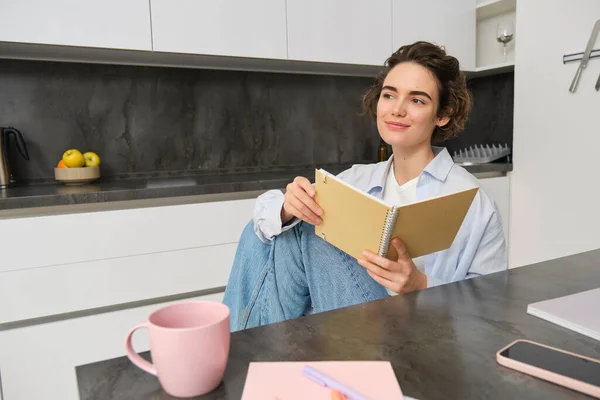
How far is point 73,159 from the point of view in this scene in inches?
74.2

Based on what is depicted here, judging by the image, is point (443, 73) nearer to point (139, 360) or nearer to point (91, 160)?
point (139, 360)

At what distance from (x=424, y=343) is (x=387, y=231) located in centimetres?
27

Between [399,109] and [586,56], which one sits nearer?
[399,109]

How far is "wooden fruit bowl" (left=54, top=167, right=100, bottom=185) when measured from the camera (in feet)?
6.07

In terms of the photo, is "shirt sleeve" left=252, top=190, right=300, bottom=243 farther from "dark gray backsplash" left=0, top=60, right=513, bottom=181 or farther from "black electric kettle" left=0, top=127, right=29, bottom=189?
"dark gray backsplash" left=0, top=60, right=513, bottom=181

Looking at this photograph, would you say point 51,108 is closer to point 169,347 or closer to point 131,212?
point 131,212

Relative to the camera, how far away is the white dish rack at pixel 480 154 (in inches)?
99.0

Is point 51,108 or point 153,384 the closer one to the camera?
point 153,384

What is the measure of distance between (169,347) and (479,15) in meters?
2.75

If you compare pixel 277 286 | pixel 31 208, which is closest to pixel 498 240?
pixel 277 286

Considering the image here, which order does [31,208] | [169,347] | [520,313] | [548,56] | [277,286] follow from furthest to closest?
[548,56] < [31,208] < [277,286] < [520,313] < [169,347]

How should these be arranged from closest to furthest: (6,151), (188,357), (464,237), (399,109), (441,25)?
(188,357) → (464,237) → (399,109) → (6,151) → (441,25)

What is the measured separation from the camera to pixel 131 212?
64.3 inches

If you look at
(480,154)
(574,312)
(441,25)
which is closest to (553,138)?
(480,154)
